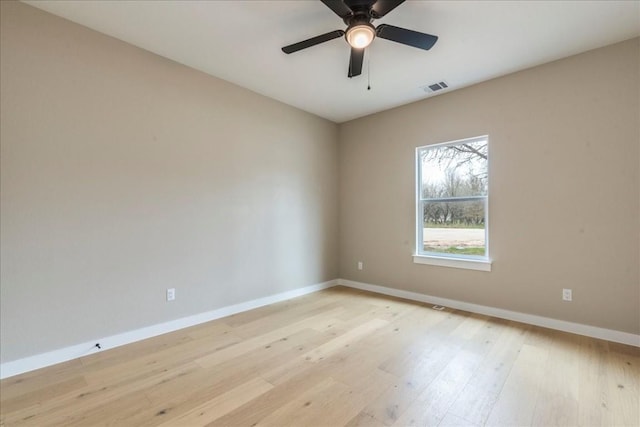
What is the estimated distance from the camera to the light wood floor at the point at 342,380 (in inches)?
66.0

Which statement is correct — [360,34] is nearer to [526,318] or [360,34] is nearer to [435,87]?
[435,87]

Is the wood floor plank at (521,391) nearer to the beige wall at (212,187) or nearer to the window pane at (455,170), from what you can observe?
the beige wall at (212,187)

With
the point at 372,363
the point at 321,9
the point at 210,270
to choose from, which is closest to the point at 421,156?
the point at 321,9

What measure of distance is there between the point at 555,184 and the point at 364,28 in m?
2.51

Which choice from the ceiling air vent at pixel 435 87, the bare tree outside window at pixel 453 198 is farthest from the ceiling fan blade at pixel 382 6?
the bare tree outside window at pixel 453 198

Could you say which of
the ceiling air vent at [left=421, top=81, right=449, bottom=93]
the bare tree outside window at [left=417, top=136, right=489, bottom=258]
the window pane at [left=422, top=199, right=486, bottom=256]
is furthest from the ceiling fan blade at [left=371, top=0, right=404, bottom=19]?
the window pane at [left=422, top=199, right=486, bottom=256]

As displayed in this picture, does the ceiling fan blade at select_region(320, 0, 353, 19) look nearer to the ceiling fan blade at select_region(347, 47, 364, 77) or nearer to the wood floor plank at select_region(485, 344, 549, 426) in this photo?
the ceiling fan blade at select_region(347, 47, 364, 77)

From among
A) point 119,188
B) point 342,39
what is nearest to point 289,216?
point 119,188

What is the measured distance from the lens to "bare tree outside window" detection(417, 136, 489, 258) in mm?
3486

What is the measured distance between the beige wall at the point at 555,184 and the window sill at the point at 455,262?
67mm

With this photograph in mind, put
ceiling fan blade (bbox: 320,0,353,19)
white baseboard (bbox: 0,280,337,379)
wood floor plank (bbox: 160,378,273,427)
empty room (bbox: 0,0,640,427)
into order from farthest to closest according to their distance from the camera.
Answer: white baseboard (bbox: 0,280,337,379), empty room (bbox: 0,0,640,427), ceiling fan blade (bbox: 320,0,353,19), wood floor plank (bbox: 160,378,273,427)

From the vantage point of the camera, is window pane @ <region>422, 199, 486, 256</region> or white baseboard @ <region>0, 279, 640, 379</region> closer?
white baseboard @ <region>0, 279, 640, 379</region>

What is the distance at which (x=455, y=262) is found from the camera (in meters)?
3.60

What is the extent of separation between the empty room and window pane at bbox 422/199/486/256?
0.03 m
